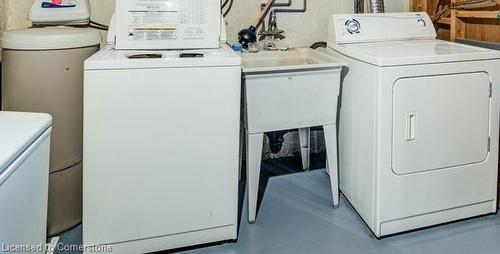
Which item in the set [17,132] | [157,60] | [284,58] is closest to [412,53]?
[284,58]

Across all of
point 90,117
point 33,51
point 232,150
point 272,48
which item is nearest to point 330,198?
point 232,150

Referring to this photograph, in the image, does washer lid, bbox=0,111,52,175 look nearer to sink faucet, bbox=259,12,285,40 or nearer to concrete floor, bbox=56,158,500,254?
concrete floor, bbox=56,158,500,254

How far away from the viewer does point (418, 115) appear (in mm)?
1938

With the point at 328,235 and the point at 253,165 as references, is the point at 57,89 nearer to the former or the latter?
the point at 253,165

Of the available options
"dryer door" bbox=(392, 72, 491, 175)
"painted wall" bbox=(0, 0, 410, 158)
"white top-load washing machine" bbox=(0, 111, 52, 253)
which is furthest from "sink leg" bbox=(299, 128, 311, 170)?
"white top-load washing machine" bbox=(0, 111, 52, 253)

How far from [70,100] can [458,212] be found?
7.13ft

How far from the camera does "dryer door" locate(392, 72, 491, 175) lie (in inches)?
75.6

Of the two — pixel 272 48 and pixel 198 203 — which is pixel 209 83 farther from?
pixel 272 48

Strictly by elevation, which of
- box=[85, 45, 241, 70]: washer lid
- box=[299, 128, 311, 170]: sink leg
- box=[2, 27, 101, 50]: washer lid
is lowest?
box=[299, 128, 311, 170]: sink leg

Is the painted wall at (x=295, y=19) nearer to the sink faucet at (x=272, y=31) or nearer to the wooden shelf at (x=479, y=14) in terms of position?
the sink faucet at (x=272, y=31)

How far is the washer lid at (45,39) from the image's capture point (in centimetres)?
185

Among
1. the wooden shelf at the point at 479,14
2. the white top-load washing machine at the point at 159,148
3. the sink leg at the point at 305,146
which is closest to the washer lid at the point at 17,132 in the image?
the white top-load washing machine at the point at 159,148

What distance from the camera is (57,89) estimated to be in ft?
6.34

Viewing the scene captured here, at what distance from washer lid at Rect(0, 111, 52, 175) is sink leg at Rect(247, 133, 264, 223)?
3.65 ft
